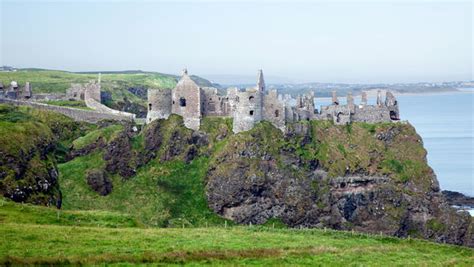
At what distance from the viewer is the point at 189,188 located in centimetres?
7731

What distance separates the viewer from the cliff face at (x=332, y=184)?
254ft

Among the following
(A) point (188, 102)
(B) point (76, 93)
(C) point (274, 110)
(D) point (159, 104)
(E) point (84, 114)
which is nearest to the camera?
(C) point (274, 110)

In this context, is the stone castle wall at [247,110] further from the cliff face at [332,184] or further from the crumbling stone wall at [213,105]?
the crumbling stone wall at [213,105]

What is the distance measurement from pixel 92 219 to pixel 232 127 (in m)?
36.1

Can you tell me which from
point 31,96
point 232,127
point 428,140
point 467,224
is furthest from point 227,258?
point 428,140

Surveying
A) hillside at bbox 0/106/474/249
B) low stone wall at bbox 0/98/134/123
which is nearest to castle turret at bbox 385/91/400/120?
hillside at bbox 0/106/474/249

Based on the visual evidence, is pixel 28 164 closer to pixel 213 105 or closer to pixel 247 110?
pixel 247 110

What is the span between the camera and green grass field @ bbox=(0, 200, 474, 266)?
3494 cm

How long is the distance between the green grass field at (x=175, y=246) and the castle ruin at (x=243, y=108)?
33615mm

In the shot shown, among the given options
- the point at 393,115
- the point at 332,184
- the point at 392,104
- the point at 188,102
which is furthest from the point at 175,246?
the point at 392,104

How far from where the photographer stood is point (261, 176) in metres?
77.9

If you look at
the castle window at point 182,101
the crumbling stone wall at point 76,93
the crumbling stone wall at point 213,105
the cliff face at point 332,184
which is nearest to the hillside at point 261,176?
the cliff face at point 332,184

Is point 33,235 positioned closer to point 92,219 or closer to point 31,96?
point 92,219

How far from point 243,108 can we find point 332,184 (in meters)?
11.8
